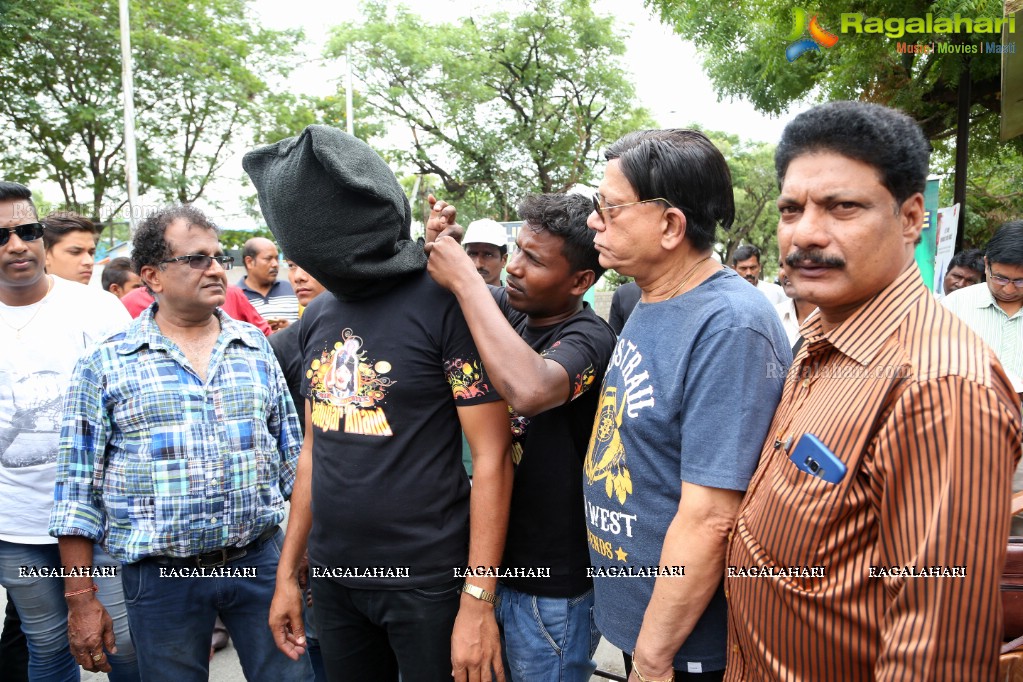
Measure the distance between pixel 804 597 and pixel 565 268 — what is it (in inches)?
46.1

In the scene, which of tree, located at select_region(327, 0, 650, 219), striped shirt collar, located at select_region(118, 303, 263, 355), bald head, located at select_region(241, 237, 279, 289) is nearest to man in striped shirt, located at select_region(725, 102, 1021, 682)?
striped shirt collar, located at select_region(118, 303, 263, 355)

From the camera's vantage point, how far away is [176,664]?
2.42 metres

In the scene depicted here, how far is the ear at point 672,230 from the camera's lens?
5.90 feet

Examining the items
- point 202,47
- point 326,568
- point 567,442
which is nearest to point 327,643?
point 326,568

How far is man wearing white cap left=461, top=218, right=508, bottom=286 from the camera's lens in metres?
5.01

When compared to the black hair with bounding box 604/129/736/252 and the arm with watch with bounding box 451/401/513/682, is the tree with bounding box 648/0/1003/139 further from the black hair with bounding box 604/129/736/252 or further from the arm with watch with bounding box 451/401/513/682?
the arm with watch with bounding box 451/401/513/682

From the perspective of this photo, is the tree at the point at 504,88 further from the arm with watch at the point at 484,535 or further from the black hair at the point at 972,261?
the arm with watch at the point at 484,535

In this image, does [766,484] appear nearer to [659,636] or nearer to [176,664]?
[659,636]

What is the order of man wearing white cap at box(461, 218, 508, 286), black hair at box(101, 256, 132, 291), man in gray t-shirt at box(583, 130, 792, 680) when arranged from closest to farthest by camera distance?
man in gray t-shirt at box(583, 130, 792, 680) → man wearing white cap at box(461, 218, 508, 286) → black hair at box(101, 256, 132, 291)

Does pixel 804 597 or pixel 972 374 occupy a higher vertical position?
pixel 972 374

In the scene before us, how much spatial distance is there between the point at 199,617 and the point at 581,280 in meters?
1.72

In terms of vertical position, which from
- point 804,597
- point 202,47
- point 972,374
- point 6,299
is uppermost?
point 202,47

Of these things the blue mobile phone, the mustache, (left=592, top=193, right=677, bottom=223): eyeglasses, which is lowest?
the blue mobile phone

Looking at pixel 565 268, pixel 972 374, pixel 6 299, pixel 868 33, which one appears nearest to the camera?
pixel 972 374
